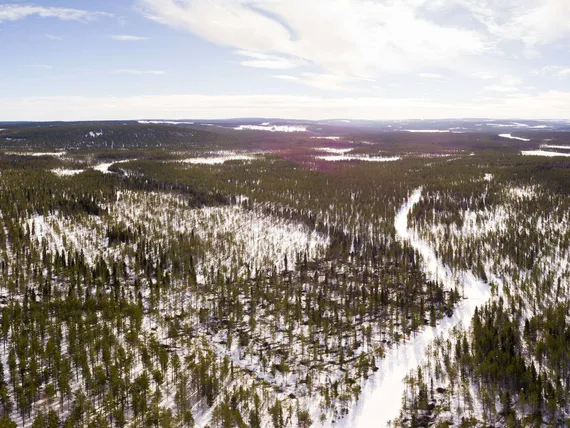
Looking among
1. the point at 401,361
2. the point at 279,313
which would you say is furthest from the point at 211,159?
the point at 401,361

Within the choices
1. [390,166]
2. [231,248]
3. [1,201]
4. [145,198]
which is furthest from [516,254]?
[390,166]

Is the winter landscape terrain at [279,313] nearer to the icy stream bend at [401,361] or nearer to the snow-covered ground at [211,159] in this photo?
the icy stream bend at [401,361]

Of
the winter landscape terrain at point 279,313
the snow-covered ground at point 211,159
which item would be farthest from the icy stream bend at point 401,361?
the snow-covered ground at point 211,159

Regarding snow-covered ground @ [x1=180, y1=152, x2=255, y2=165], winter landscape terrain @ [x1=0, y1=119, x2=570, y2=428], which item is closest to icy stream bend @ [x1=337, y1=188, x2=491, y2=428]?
winter landscape terrain @ [x1=0, y1=119, x2=570, y2=428]

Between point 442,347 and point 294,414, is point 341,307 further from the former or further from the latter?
point 294,414

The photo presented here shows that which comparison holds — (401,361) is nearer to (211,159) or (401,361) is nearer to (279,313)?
(279,313)
